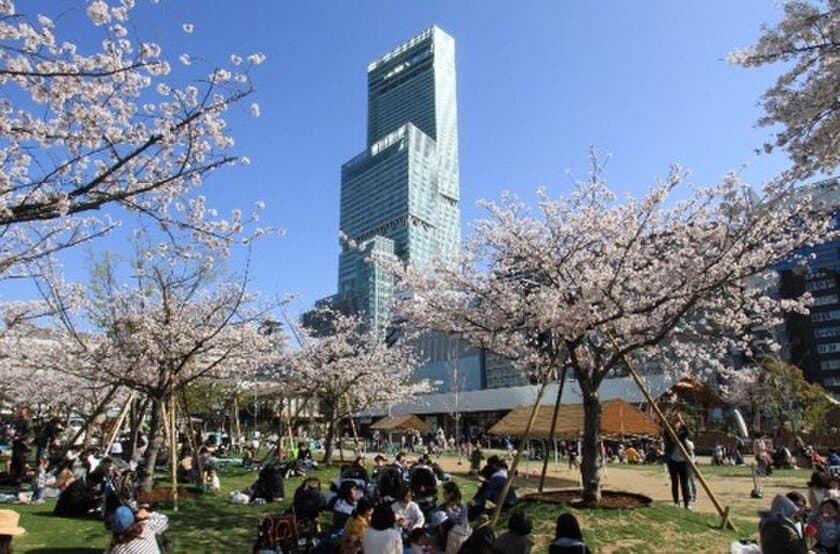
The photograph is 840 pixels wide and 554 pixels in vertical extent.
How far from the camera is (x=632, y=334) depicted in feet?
41.0

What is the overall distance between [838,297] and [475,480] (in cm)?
8801

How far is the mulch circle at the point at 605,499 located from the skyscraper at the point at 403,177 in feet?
16.7

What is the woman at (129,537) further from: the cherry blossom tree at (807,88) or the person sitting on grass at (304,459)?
the person sitting on grass at (304,459)

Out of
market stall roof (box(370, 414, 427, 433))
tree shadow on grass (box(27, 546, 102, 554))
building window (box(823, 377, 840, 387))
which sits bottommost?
tree shadow on grass (box(27, 546, 102, 554))

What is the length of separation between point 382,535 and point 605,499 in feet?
20.6

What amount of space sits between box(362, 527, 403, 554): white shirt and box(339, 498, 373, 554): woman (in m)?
0.69

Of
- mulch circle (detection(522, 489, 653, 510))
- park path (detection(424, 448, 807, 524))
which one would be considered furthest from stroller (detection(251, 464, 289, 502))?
park path (detection(424, 448, 807, 524))

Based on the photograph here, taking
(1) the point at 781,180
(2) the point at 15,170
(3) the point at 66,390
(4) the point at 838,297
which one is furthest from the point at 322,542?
(4) the point at 838,297

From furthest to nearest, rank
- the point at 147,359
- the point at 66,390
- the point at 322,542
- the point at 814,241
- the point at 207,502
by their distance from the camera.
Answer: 1. the point at 66,390
2. the point at 147,359
3. the point at 207,502
4. the point at 814,241
5. the point at 322,542

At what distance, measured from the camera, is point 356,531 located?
7.37 meters

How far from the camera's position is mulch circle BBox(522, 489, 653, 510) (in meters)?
10.6

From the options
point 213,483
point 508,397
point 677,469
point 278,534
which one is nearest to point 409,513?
point 278,534

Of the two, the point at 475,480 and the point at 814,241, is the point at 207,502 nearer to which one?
the point at 475,480

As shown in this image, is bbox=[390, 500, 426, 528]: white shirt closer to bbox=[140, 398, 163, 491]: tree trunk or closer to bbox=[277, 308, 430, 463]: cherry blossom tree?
bbox=[140, 398, 163, 491]: tree trunk
